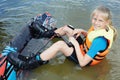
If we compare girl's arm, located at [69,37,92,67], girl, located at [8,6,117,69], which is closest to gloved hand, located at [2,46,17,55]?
girl, located at [8,6,117,69]

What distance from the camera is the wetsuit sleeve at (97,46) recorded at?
4.06 m

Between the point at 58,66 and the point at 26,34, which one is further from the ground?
the point at 26,34

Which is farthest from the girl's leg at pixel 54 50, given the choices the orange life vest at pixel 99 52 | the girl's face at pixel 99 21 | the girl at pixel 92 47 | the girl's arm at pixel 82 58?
the girl's face at pixel 99 21

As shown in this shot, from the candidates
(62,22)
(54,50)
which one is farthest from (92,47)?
(62,22)

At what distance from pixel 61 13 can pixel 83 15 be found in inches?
19.8

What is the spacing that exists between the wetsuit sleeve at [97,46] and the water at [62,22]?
45 centimetres

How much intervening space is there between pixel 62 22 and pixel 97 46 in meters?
1.96

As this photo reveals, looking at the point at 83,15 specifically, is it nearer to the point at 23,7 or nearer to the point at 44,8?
the point at 44,8

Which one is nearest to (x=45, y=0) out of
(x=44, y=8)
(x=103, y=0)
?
(x=44, y=8)

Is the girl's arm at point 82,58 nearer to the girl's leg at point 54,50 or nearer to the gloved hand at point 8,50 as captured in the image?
the girl's leg at point 54,50

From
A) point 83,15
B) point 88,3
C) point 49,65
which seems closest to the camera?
point 49,65

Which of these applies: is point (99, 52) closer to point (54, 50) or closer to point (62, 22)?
point (54, 50)

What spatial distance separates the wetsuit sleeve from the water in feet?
1.49

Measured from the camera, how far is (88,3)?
6.91 metres
